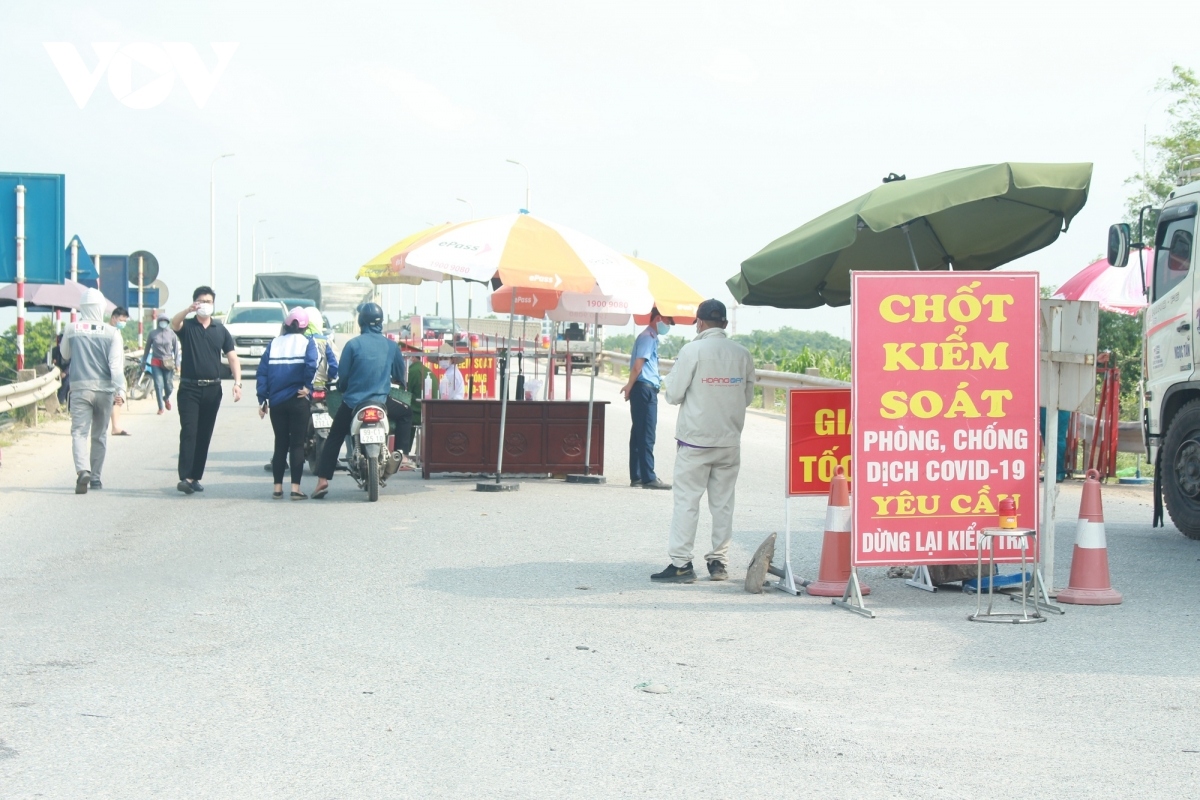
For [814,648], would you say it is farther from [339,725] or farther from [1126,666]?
[339,725]

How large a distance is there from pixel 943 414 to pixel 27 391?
15.4m

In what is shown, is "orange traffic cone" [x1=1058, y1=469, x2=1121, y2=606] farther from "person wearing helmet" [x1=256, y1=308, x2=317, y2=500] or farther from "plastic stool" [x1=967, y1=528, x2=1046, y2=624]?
"person wearing helmet" [x1=256, y1=308, x2=317, y2=500]

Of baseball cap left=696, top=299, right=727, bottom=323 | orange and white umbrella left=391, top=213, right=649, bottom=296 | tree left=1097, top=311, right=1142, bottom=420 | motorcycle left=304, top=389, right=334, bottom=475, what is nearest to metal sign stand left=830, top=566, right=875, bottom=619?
baseball cap left=696, top=299, right=727, bottom=323

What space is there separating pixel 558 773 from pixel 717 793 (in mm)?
601

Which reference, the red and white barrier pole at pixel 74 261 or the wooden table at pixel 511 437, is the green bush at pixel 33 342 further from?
the wooden table at pixel 511 437

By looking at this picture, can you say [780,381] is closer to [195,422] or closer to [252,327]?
[252,327]

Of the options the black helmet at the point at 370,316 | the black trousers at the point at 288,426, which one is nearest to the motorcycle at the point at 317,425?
the black trousers at the point at 288,426

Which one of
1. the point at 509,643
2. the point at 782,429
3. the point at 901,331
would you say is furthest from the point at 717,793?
the point at 782,429

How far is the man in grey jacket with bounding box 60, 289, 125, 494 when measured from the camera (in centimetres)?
1337

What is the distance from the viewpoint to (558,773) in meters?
4.80

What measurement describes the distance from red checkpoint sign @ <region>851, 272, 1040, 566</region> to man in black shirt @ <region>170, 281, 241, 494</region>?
7602 millimetres

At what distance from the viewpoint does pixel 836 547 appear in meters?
8.57

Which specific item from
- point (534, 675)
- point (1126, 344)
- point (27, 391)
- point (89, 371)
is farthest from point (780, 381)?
point (534, 675)

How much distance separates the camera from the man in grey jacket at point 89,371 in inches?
526
